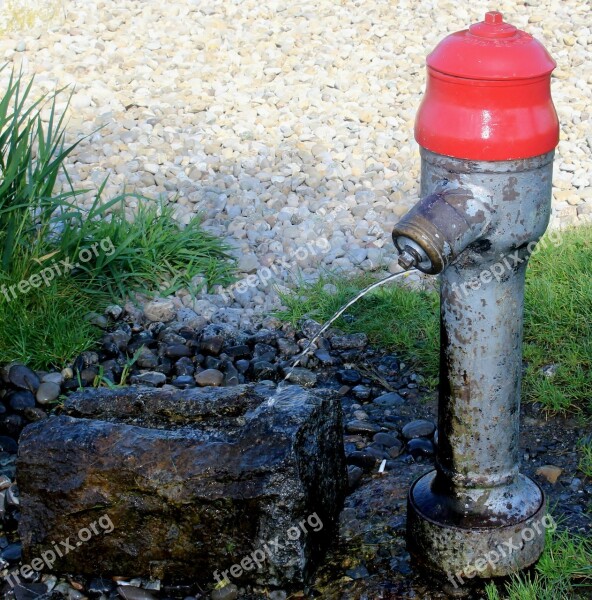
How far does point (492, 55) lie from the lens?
201 cm

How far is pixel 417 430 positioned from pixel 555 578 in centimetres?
87

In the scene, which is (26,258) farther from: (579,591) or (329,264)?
(579,591)

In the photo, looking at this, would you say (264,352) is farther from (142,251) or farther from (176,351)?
(142,251)

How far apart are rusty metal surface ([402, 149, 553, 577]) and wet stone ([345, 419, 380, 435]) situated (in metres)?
0.70

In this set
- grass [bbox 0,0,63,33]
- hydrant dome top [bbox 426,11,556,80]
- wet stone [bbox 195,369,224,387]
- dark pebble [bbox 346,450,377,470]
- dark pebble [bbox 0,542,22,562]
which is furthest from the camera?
grass [bbox 0,0,63,33]

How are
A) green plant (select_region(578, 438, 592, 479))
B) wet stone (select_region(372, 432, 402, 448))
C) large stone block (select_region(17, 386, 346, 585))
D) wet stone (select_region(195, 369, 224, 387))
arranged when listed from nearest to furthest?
large stone block (select_region(17, 386, 346, 585)) < green plant (select_region(578, 438, 592, 479)) < wet stone (select_region(372, 432, 402, 448)) < wet stone (select_region(195, 369, 224, 387))

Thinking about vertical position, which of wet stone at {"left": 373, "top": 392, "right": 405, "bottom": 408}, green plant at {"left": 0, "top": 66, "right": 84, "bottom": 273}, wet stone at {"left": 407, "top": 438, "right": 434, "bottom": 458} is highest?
green plant at {"left": 0, "top": 66, "right": 84, "bottom": 273}

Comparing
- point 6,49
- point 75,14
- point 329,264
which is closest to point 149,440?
point 329,264

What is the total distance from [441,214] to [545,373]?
1.48m

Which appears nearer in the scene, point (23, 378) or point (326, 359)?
point (23, 378)

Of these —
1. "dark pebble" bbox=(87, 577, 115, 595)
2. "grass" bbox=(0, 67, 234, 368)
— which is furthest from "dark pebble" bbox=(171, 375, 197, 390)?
"dark pebble" bbox=(87, 577, 115, 595)

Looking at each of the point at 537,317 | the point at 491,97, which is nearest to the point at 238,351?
the point at 537,317

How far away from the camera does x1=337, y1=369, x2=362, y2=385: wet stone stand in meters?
3.53

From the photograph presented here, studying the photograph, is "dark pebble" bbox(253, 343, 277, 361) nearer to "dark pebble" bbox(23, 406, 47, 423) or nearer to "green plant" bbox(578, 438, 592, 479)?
"dark pebble" bbox(23, 406, 47, 423)
